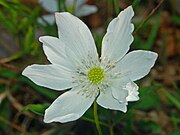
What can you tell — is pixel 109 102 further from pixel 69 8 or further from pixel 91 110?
pixel 69 8

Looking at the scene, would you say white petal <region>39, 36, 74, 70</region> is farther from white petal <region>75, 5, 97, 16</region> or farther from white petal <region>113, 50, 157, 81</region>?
white petal <region>75, 5, 97, 16</region>

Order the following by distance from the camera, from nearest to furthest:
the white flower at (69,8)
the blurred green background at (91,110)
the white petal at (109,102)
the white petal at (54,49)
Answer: the white petal at (109,102), the white petal at (54,49), the blurred green background at (91,110), the white flower at (69,8)

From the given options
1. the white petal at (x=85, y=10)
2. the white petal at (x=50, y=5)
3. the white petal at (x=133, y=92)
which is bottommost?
the white petal at (x=85, y=10)

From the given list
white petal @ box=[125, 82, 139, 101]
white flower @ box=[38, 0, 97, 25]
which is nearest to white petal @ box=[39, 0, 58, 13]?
white flower @ box=[38, 0, 97, 25]

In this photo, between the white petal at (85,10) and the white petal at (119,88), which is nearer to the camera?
the white petal at (119,88)

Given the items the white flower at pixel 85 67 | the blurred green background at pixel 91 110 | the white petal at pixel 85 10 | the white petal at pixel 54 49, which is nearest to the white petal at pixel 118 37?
the white flower at pixel 85 67

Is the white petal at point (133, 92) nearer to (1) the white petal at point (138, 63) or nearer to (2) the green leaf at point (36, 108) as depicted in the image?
(1) the white petal at point (138, 63)

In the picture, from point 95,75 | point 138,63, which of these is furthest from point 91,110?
point 138,63
